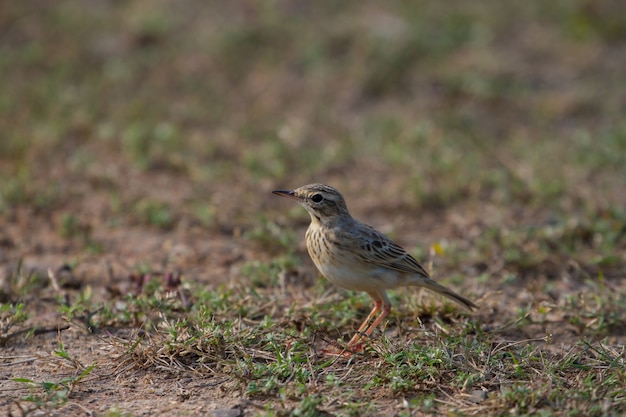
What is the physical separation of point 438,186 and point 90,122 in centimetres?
406

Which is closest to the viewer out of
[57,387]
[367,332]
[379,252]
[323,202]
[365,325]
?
[57,387]

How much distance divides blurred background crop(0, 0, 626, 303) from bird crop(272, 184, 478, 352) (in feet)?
3.49

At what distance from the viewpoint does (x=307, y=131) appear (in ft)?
33.3

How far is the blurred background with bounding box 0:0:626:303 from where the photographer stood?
769 cm

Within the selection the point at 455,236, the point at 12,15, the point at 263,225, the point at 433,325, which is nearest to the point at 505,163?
the point at 455,236

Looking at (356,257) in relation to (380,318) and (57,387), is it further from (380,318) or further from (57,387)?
(57,387)

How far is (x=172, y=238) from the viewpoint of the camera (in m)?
7.80

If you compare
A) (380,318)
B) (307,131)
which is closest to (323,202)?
(380,318)

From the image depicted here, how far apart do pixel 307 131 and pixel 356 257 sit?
437 cm

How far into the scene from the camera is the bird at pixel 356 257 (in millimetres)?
5914

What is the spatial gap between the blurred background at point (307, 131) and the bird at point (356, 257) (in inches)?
41.9

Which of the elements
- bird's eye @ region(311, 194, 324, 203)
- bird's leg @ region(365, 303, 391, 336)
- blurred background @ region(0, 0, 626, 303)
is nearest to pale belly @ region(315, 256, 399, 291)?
bird's leg @ region(365, 303, 391, 336)

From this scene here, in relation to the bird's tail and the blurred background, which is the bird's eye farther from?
the blurred background

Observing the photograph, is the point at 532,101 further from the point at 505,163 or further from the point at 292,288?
the point at 292,288
